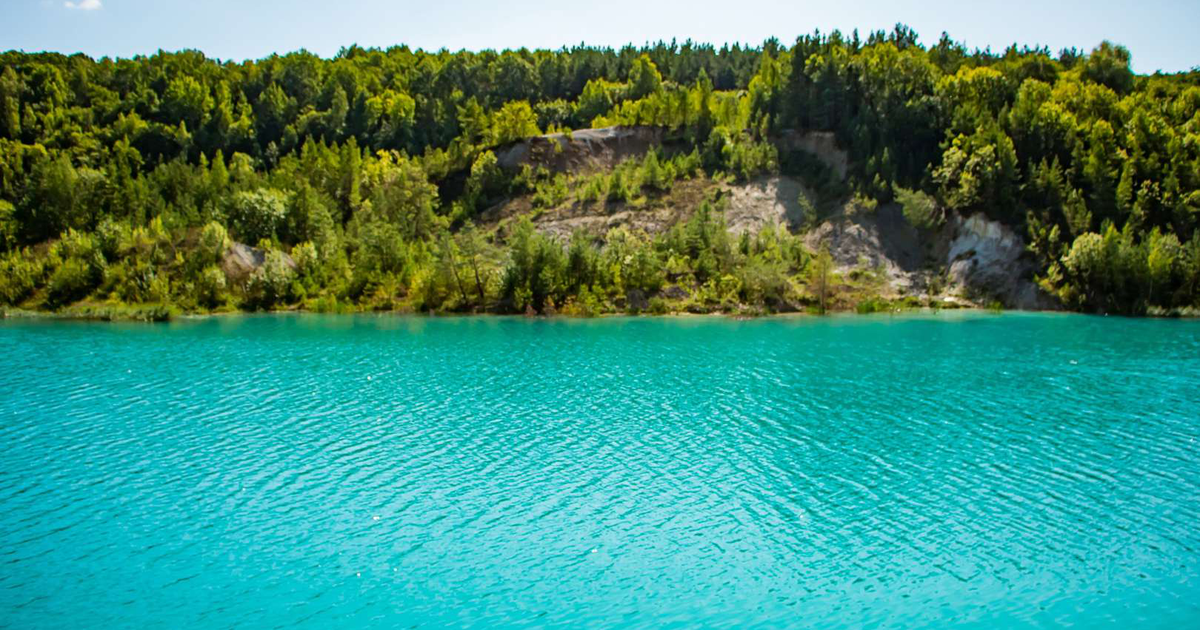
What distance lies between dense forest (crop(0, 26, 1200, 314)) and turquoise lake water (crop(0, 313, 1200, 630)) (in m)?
35.5

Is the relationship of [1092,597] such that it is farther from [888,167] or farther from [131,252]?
[131,252]

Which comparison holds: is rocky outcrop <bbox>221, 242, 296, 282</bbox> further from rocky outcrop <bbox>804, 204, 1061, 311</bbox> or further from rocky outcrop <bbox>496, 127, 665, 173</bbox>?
rocky outcrop <bbox>804, 204, 1061, 311</bbox>

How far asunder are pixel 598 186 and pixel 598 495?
3155 inches

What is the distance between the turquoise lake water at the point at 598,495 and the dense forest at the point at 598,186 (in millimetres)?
35474

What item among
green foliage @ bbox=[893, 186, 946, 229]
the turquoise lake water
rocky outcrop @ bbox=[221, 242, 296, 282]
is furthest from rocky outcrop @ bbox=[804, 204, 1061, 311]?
rocky outcrop @ bbox=[221, 242, 296, 282]

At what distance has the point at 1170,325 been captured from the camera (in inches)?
2707

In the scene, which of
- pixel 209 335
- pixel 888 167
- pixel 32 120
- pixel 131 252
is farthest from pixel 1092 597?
pixel 32 120

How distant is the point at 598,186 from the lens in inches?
4048

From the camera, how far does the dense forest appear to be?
83562mm

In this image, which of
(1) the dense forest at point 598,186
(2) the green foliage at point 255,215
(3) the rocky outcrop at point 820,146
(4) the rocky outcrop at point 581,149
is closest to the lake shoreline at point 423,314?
(1) the dense forest at point 598,186

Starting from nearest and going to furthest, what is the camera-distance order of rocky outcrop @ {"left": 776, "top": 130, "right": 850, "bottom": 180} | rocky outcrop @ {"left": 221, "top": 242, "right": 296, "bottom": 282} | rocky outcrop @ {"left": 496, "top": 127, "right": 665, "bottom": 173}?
1. rocky outcrop @ {"left": 221, "top": 242, "right": 296, "bottom": 282}
2. rocky outcrop @ {"left": 776, "top": 130, "right": 850, "bottom": 180}
3. rocky outcrop @ {"left": 496, "top": 127, "right": 665, "bottom": 173}

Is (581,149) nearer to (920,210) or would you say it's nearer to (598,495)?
(920,210)

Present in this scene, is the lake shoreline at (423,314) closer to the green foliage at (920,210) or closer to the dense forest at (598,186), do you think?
the dense forest at (598,186)

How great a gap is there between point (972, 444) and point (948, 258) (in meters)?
62.7
